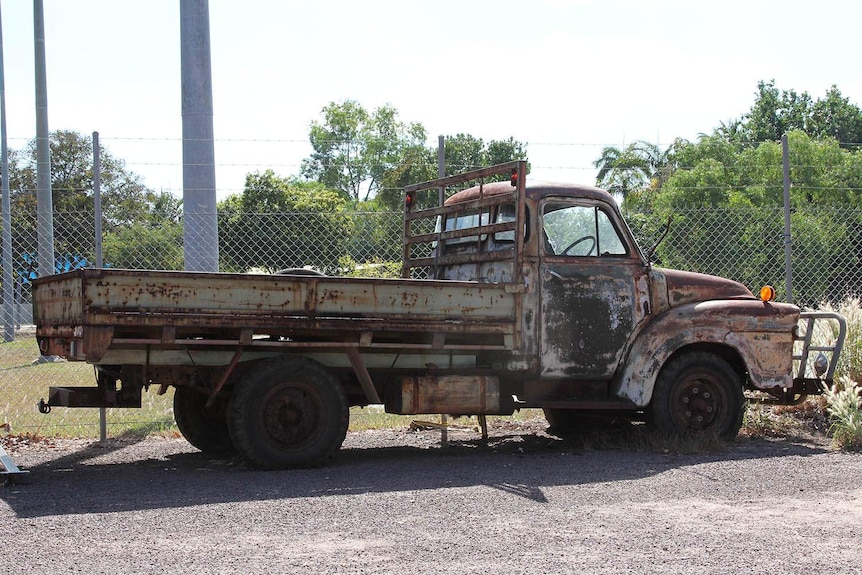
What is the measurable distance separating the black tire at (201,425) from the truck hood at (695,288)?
4.14 metres

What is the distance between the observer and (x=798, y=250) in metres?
21.5

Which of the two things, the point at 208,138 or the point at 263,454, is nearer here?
the point at 263,454

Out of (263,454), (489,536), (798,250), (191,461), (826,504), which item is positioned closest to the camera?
(489,536)

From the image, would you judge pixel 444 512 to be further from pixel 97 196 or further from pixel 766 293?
pixel 97 196

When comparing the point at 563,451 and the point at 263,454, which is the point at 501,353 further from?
the point at 263,454

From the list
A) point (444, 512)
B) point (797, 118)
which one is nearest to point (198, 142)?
point (444, 512)

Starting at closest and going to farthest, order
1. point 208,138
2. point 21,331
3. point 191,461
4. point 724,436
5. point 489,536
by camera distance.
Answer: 1. point 489,536
2. point 191,461
3. point 724,436
4. point 208,138
5. point 21,331

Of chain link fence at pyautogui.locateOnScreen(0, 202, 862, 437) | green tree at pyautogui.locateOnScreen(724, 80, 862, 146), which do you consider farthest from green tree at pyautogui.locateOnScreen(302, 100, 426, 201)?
chain link fence at pyautogui.locateOnScreen(0, 202, 862, 437)

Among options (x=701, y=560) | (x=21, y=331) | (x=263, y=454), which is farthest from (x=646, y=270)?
(x=21, y=331)

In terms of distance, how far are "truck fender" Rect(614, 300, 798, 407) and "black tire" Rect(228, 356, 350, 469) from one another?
2.67 meters

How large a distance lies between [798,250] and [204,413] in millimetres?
15494

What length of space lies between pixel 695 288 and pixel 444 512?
13.8 ft

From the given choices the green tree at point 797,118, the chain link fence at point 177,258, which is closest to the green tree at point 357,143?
the green tree at point 797,118

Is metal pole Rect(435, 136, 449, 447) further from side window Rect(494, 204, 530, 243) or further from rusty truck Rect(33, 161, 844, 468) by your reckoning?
side window Rect(494, 204, 530, 243)
